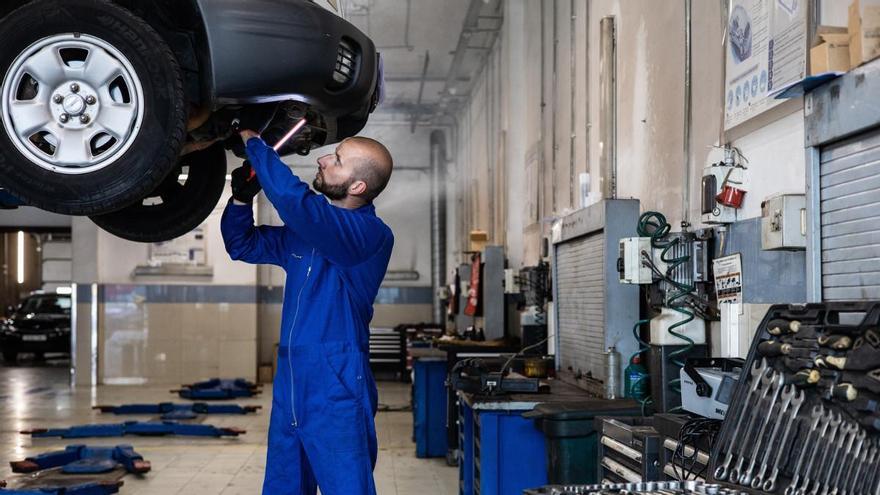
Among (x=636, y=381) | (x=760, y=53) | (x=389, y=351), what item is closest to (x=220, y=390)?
(x=389, y=351)

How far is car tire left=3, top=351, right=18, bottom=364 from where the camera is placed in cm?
1519

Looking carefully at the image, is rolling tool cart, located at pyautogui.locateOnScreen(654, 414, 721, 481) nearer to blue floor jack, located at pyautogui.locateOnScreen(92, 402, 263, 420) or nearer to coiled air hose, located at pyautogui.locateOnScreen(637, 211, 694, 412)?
coiled air hose, located at pyautogui.locateOnScreen(637, 211, 694, 412)

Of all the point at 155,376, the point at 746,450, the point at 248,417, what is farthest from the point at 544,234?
the point at 155,376

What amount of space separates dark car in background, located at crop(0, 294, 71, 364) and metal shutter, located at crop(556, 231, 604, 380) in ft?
39.0

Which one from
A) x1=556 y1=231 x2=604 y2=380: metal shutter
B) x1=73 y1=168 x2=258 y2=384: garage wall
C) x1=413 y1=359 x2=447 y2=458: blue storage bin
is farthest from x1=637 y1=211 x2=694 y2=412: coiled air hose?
x1=73 y1=168 x2=258 y2=384: garage wall

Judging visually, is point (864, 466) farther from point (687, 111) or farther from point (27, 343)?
point (27, 343)

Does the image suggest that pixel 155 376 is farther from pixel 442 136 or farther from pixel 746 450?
pixel 746 450

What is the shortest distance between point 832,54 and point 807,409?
0.77m

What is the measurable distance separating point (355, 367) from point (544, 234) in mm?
4145

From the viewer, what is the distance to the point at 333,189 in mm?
2564

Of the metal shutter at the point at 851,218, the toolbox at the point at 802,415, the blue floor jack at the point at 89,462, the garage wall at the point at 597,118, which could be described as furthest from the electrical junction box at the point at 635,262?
the blue floor jack at the point at 89,462

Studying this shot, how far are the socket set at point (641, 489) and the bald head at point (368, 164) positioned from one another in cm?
113

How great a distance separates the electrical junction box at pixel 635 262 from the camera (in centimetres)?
361

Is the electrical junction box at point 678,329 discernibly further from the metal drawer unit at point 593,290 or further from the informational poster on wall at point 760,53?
the informational poster on wall at point 760,53
